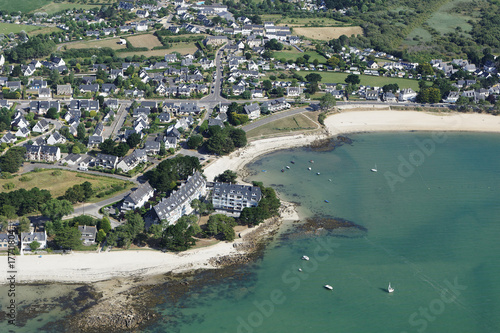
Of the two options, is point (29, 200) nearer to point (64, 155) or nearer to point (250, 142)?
point (64, 155)

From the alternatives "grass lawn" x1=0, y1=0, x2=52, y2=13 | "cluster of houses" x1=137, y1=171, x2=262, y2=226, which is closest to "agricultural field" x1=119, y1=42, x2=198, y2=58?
"grass lawn" x1=0, y1=0, x2=52, y2=13

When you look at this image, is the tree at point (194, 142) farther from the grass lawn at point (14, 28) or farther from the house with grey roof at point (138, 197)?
the grass lawn at point (14, 28)

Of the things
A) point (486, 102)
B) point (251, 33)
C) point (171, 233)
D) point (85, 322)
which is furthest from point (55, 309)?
point (251, 33)

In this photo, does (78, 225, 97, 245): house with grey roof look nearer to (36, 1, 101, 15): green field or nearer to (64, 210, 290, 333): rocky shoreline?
(64, 210, 290, 333): rocky shoreline

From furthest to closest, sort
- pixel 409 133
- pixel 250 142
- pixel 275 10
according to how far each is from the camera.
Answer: pixel 275 10 → pixel 409 133 → pixel 250 142

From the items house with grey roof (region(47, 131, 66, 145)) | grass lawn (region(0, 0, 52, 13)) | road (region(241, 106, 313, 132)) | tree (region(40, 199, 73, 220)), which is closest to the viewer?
tree (region(40, 199, 73, 220))

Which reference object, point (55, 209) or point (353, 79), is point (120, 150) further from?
point (353, 79)

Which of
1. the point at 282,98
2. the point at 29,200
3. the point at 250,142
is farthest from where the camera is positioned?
the point at 282,98
